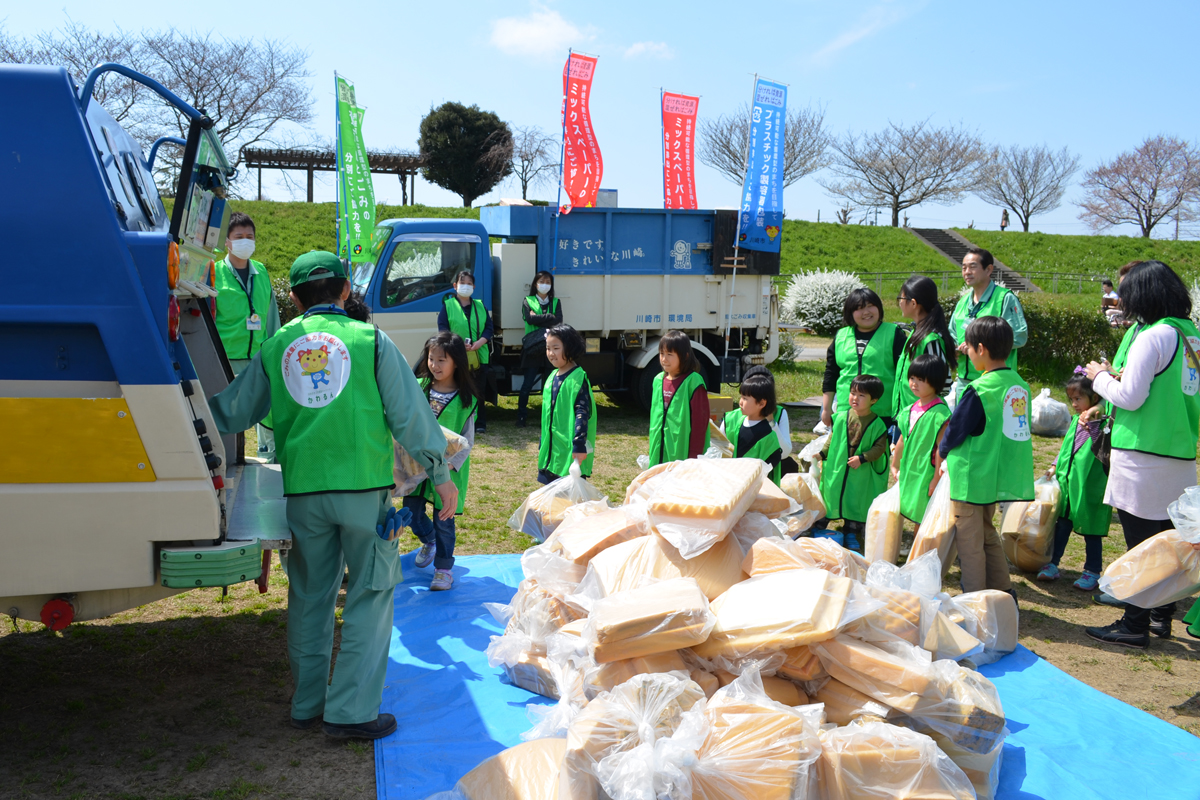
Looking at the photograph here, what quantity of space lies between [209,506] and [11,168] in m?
1.19

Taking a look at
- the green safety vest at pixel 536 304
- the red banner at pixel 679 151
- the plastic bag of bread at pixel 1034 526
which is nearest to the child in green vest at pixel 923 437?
the plastic bag of bread at pixel 1034 526

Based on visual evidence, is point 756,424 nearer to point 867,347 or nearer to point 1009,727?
point 867,347

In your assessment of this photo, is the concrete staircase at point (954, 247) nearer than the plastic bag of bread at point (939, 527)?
No

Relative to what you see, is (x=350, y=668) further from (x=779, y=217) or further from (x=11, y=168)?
(x=779, y=217)

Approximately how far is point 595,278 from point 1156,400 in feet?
22.7

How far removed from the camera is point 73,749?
310 centimetres

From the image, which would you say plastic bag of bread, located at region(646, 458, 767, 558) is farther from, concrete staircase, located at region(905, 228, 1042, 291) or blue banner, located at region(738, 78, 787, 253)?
concrete staircase, located at region(905, 228, 1042, 291)

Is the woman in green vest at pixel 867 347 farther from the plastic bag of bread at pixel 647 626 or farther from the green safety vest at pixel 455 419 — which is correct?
the plastic bag of bread at pixel 647 626

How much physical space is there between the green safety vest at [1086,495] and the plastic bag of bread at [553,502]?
3154mm

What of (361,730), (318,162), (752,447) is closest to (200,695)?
(361,730)

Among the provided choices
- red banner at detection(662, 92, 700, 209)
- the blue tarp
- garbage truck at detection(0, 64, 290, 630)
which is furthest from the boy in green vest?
red banner at detection(662, 92, 700, 209)

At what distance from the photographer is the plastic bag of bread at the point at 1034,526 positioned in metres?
5.37

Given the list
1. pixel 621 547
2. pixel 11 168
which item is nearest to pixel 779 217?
pixel 621 547

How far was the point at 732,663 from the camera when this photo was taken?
2.97 m
